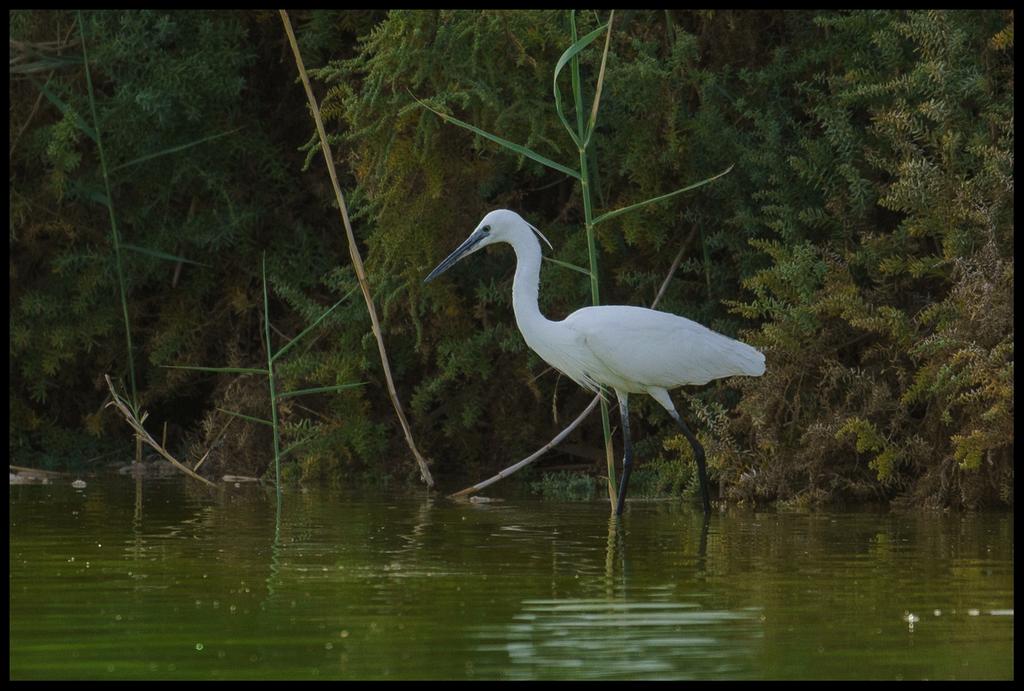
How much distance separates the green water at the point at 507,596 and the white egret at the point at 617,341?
0.88m

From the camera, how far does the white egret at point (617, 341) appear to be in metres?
9.15

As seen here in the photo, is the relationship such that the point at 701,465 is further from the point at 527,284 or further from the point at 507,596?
the point at 507,596

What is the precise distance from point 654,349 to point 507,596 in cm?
363

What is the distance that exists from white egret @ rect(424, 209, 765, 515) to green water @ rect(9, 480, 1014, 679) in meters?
0.88

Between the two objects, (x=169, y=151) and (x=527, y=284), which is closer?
(x=527, y=284)

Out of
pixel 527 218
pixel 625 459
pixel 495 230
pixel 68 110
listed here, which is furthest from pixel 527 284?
pixel 68 110

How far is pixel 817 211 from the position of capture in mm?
10516

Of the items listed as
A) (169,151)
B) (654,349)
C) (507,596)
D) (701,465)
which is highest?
(169,151)

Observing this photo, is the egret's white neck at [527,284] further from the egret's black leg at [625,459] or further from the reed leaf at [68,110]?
the reed leaf at [68,110]

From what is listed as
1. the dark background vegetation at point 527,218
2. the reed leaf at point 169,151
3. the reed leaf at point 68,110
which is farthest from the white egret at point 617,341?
the reed leaf at point 68,110

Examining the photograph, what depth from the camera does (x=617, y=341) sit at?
9.11 m

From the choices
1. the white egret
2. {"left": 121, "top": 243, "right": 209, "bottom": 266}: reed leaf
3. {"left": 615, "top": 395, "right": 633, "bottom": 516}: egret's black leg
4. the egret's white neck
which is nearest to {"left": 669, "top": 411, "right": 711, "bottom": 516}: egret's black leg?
the white egret

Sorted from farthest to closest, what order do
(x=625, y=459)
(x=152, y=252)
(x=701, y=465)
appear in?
(x=152, y=252) < (x=701, y=465) < (x=625, y=459)

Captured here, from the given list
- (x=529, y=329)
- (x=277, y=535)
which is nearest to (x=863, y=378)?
(x=529, y=329)
